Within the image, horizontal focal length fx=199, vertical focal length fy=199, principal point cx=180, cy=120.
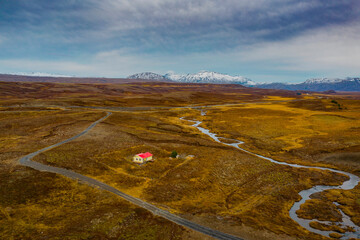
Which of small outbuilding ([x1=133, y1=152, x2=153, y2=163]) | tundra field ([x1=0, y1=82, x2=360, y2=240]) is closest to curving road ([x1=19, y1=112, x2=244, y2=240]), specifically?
tundra field ([x1=0, y1=82, x2=360, y2=240])

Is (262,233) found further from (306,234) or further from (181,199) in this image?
(181,199)

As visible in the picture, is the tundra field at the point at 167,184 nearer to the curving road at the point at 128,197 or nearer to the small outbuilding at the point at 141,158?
the curving road at the point at 128,197

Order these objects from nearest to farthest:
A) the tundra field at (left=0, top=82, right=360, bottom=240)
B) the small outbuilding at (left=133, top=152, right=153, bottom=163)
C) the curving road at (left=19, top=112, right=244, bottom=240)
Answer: the curving road at (left=19, top=112, right=244, bottom=240) → the tundra field at (left=0, top=82, right=360, bottom=240) → the small outbuilding at (left=133, top=152, right=153, bottom=163)

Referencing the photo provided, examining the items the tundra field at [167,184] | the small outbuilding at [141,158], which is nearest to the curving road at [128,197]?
the tundra field at [167,184]

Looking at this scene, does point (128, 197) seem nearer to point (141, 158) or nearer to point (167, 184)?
point (167, 184)

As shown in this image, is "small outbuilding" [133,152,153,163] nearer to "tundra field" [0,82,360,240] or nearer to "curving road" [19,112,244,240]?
"tundra field" [0,82,360,240]

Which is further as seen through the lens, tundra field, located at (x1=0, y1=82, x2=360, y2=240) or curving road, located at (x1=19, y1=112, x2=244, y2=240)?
tundra field, located at (x1=0, y1=82, x2=360, y2=240)

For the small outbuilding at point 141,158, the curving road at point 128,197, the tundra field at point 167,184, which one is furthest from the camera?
the small outbuilding at point 141,158

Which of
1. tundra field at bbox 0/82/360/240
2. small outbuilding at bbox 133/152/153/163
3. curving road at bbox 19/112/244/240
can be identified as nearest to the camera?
curving road at bbox 19/112/244/240

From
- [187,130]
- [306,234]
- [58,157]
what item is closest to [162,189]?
[306,234]

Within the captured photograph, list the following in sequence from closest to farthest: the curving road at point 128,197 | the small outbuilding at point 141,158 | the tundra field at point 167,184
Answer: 1. the curving road at point 128,197
2. the tundra field at point 167,184
3. the small outbuilding at point 141,158

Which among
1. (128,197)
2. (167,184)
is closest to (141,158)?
(167,184)
